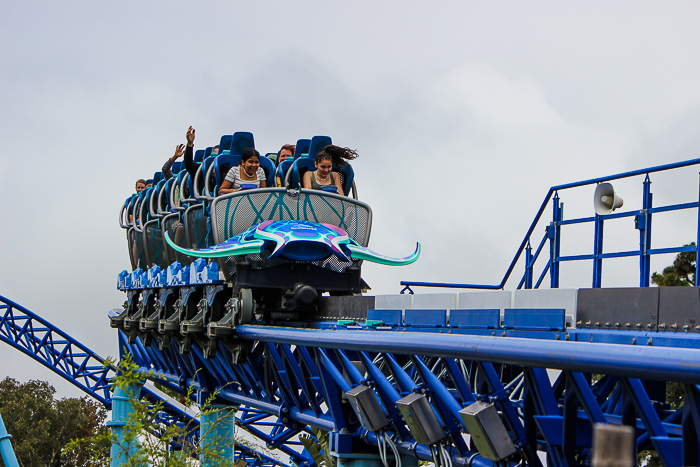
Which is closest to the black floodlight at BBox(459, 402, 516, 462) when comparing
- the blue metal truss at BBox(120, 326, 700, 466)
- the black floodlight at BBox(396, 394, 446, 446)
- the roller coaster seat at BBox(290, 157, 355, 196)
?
the blue metal truss at BBox(120, 326, 700, 466)

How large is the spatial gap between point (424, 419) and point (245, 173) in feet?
16.9

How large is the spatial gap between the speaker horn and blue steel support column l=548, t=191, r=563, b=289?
0.78 meters

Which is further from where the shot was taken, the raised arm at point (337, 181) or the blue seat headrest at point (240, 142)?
the blue seat headrest at point (240, 142)

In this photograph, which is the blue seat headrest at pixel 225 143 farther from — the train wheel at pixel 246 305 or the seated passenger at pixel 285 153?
the train wheel at pixel 246 305

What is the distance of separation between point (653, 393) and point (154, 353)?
1252 cm

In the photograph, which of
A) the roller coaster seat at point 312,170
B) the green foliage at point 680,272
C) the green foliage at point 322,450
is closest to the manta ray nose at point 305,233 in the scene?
the roller coaster seat at point 312,170

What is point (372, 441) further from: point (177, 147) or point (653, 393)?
point (177, 147)

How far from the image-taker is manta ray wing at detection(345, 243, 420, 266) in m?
9.05

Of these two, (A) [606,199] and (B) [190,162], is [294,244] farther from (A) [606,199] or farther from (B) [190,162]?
(A) [606,199]

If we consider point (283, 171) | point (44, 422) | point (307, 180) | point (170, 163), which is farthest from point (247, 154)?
point (44, 422)

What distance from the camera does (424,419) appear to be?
5344 mm

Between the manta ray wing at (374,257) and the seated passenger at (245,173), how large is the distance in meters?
1.54

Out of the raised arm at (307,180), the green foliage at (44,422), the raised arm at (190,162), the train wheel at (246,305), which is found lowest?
the green foliage at (44,422)

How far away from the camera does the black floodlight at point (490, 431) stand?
4.62m
